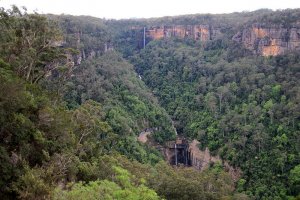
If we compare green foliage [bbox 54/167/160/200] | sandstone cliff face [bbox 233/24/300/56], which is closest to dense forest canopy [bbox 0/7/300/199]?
green foliage [bbox 54/167/160/200]

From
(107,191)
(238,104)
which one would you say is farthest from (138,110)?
(107,191)

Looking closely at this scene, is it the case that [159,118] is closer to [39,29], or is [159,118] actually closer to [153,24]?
[39,29]

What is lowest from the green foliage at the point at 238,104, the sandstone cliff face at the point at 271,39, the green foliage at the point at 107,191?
the green foliage at the point at 238,104

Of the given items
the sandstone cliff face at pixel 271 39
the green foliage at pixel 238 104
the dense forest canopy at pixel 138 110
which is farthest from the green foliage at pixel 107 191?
the sandstone cliff face at pixel 271 39

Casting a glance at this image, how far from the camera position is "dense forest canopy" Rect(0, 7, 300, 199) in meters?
17.6

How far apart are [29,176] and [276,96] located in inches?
1508

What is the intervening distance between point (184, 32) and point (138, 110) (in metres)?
31.9

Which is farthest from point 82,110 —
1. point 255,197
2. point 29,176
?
point 255,197

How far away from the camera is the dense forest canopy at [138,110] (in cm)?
1761

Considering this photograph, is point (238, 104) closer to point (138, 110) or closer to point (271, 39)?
point (271, 39)

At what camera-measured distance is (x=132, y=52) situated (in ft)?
278

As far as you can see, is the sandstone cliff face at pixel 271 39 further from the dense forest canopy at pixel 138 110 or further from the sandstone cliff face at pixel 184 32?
the sandstone cliff face at pixel 184 32

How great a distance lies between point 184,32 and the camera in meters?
77.8

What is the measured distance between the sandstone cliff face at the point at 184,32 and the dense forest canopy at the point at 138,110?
3.21 ft
